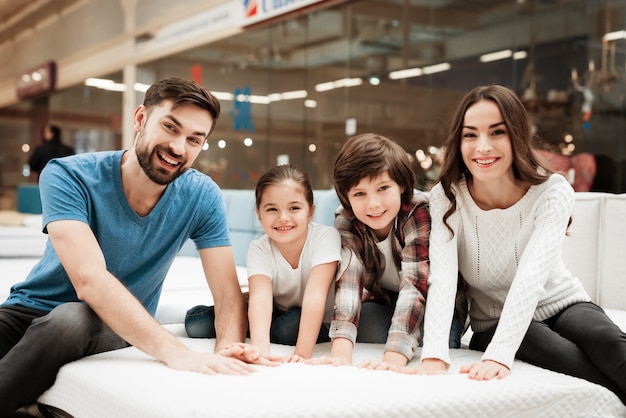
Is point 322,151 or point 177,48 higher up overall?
point 177,48

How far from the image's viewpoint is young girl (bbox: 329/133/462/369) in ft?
6.32

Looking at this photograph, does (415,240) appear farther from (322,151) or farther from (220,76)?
(220,76)

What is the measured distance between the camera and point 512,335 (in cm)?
175

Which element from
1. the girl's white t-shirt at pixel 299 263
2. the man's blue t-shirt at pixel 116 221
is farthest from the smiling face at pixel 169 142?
the girl's white t-shirt at pixel 299 263

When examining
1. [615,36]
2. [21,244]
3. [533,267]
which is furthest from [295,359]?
[615,36]

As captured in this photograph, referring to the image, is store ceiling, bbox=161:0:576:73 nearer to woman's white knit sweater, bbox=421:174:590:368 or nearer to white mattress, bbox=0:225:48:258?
white mattress, bbox=0:225:48:258

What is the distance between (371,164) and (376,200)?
0.38 feet

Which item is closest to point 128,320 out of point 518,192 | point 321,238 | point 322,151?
point 321,238

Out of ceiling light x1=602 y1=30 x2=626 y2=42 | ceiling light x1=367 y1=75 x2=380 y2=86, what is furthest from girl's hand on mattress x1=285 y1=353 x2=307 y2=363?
ceiling light x1=367 y1=75 x2=380 y2=86

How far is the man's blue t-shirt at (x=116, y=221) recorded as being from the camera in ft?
6.05

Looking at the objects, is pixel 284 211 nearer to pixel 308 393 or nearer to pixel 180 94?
pixel 180 94

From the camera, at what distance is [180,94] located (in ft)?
6.18

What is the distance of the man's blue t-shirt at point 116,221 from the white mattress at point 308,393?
0.30 metres

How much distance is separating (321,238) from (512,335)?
660mm
